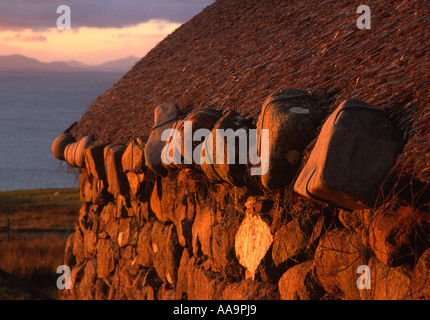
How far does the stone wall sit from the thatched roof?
1.03 feet

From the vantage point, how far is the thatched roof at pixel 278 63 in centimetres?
243

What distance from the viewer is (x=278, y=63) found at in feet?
12.1

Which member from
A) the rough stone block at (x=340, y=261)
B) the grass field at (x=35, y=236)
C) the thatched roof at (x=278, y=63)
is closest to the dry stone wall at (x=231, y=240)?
the rough stone block at (x=340, y=261)

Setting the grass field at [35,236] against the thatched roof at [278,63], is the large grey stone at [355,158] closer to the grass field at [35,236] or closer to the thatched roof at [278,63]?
the thatched roof at [278,63]

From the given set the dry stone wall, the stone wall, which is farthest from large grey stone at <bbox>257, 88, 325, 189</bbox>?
the stone wall

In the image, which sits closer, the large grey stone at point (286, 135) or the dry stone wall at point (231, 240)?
the dry stone wall at point (231, 240)

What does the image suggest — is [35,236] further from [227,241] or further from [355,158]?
[355,158]

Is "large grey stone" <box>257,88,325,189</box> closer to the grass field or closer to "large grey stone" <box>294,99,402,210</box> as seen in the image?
"large grey stone" <box>294,99,402,210</box>

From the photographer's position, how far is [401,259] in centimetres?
203

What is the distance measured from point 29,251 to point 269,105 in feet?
31.9

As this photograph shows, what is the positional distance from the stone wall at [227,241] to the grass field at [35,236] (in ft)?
13.6

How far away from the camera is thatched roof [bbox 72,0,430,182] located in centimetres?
243

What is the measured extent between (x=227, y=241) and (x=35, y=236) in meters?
Result: 13.2
